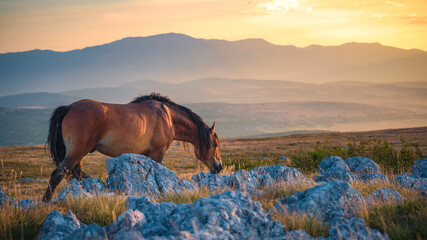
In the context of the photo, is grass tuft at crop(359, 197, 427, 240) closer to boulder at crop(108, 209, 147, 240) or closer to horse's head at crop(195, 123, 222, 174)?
boulder at crop(108, 209, 147, 240)

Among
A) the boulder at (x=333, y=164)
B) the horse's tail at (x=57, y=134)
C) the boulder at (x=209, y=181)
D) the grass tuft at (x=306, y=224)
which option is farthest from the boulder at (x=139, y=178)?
the boulder at (x=333, y=164)

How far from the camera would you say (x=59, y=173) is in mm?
9180

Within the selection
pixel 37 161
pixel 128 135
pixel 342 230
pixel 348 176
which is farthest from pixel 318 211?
pixel 37 161

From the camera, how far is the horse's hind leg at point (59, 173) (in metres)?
8.85

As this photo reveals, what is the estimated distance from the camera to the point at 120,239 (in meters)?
4.72

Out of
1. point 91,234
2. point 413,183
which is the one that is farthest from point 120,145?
point 413,183

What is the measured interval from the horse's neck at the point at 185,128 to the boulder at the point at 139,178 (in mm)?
2854

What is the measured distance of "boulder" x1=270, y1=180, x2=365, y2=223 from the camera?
21.5 feet

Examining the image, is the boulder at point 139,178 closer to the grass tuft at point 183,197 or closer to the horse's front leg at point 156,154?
the grass tuft at point 183,197

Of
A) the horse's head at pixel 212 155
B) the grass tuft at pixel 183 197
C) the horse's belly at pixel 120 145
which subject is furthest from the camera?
the horse's head at pixel 212 155

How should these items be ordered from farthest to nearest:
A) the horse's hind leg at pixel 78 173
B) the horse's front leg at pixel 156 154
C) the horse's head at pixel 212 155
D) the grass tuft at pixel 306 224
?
1. the horse's head at pixel 212 155
2. the horse's front leg at pixel 156 154
3. the horse's hind leg at pixel 78 173
4. the grass tuft at pixel 306 224

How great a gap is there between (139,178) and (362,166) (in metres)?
8.46

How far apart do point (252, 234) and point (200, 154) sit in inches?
297

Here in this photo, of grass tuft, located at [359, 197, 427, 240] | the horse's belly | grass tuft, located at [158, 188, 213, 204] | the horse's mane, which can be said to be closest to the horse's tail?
the horse's belly
